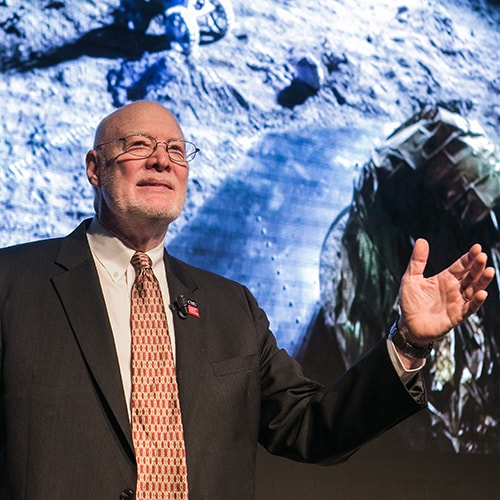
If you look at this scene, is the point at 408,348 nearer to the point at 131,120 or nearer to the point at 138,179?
the point at 138,179

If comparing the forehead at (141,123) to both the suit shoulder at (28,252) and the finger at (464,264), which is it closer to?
the suit shoulder at (28,252)

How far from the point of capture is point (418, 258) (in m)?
1.76

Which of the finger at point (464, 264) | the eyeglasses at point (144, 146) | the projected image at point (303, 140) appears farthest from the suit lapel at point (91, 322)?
the projected image at point (303, 140)

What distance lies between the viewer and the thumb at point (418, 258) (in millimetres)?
1744

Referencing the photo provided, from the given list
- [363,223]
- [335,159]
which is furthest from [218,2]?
[363,223]

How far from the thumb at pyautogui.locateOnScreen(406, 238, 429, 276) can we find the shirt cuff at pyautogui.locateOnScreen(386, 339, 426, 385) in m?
0.16

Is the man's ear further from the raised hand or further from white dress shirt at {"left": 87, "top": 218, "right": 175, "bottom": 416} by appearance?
the raised hand

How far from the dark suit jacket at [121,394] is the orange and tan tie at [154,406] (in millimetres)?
28

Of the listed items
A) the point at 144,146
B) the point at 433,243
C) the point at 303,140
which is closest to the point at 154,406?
the point at 144,146

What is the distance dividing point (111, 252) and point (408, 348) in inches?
27.8

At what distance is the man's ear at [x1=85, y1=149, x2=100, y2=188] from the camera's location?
2.04 m

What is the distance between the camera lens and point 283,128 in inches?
123

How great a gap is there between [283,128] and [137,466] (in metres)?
1.76

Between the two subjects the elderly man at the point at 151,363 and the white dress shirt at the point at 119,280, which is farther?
the white dress shirt at the point at 119,280
